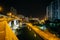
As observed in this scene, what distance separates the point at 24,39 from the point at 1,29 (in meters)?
8.07

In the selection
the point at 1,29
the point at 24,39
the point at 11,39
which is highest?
the point at 1,29

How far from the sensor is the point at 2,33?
178cm

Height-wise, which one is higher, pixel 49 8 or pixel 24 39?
pixel 49 8

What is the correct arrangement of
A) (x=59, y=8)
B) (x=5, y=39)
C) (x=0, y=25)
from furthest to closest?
(x=59, y=8), (x=0, y=25), (x=5, y=39)

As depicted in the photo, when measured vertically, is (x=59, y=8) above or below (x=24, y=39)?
above

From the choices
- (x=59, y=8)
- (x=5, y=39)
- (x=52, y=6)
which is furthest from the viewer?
(x=52, y=6)

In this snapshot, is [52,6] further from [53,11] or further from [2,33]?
[2,33]

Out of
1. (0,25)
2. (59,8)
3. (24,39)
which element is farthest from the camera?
(59,8)

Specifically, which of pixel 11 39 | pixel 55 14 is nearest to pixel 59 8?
pixel 55 14

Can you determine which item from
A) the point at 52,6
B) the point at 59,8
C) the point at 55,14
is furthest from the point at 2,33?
the point at 52,6

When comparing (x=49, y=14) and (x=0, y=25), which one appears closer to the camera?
(x=0, y=25)

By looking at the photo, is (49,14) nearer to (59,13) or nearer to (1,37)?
(59,13)

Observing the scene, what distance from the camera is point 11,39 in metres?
1.95

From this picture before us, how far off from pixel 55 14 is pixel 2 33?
40833mm
